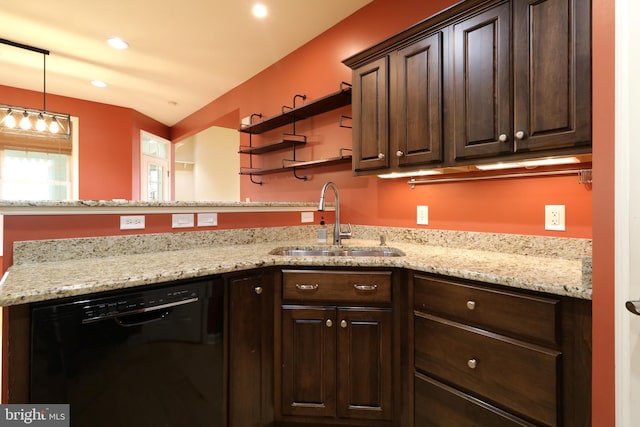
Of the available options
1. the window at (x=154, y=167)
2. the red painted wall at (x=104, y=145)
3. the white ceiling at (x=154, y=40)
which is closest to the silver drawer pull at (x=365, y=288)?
the white ceiling at (x=154, y=40)

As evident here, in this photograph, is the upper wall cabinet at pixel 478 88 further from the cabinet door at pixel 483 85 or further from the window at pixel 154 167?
the window at pixel 154 167

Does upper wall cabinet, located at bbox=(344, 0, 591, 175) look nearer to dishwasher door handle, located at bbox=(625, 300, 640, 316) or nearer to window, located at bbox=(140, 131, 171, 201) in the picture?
dishwasher door handle, located at bbox=(625, 300, 640, 316)

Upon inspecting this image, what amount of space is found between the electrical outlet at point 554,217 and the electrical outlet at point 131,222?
84.8 inches

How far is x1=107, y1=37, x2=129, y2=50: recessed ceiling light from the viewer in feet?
9.89

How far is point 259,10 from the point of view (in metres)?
2.56

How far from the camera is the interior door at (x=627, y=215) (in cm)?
83

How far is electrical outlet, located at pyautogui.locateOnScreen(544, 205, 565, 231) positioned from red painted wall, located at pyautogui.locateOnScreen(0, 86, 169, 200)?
Answer: 5.43m

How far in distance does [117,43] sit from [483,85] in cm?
336

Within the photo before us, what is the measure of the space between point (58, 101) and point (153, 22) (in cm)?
283

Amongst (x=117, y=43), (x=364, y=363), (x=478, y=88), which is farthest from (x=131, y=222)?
(x=117, y=43)

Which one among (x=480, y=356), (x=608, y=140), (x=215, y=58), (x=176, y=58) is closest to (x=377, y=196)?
(x=480, y=356)

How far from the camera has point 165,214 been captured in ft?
6.11

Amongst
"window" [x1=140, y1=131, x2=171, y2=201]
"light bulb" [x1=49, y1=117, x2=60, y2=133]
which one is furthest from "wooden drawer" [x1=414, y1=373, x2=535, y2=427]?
"window" [x1=140, y1=131, x2=171, y2=201]

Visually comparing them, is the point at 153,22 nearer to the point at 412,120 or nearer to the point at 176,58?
the point at 176,58
